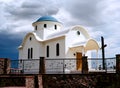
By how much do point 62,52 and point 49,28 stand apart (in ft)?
19.8

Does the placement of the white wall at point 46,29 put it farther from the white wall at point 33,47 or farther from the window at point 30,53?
the window at point 30,53

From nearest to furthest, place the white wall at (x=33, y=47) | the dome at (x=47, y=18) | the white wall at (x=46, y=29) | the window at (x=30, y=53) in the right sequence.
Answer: the white wall at (x=33, y=47) → the window at (x=30, y=53) → the white wall at (x=46, y=29) → the dome at (x=47, y=18)

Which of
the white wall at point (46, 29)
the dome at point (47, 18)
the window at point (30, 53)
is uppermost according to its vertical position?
the dome at point (47, 18)

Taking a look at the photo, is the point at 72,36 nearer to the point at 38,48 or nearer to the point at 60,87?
the point at 38,48

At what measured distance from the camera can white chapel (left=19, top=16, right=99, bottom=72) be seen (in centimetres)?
2199

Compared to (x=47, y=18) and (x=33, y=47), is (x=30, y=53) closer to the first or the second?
(x=33, y=47)

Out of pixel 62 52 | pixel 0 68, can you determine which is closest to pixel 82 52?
pixel 62 52

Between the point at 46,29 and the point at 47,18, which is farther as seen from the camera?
the point at 47,18

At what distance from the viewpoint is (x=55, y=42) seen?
23.2 m

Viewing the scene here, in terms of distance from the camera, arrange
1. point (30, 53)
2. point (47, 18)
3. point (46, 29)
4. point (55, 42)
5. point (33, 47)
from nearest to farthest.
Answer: point (55, 42) < point (33, 47) < point (30, 53) < point (46, 29) < point (47, 18)

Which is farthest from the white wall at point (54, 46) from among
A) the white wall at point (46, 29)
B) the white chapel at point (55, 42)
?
the white wall at point (46, 29)

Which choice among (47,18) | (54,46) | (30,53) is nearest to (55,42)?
(54,46)

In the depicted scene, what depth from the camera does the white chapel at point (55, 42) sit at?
72.1ft

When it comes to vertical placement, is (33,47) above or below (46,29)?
below
